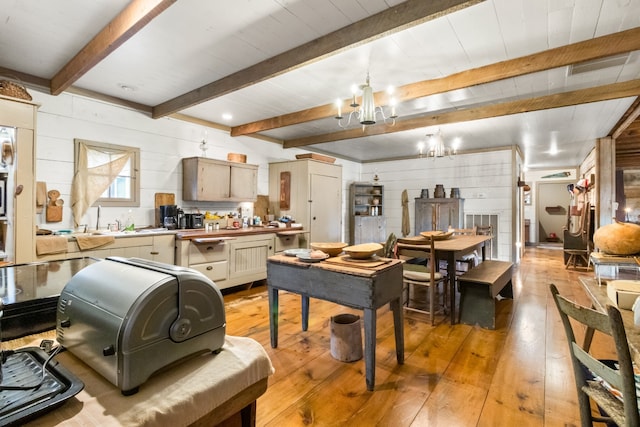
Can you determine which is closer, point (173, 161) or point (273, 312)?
point (273, 312)

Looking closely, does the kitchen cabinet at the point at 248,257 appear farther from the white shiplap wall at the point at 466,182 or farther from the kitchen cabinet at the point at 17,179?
the white shiplap wall at the point at 466,182

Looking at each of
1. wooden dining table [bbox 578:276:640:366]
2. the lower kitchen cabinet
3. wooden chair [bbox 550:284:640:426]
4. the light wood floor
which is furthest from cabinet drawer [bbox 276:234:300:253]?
wooden chair [bbox 550:284:640:426]

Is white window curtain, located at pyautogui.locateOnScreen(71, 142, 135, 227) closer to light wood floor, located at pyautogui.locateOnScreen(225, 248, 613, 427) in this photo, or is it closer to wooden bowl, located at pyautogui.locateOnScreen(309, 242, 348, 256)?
light wood floor, located at pyautogui.locateOnScreen(225, 248, 613, 427)

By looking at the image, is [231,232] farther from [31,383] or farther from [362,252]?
[31,383]

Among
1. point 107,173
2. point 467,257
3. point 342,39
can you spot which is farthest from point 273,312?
point 467,257

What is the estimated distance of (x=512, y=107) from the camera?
3.84 m

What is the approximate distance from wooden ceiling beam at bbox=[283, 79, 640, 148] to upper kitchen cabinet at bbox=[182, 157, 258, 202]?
1.74 metres

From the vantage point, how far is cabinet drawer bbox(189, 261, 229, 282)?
3.85 metres

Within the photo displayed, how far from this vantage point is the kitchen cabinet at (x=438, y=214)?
21.7 ft

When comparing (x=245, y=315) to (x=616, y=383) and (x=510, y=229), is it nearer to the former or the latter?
(x=616, y=383)

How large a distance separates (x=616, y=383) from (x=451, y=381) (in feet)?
4.23

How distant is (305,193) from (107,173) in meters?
2.93

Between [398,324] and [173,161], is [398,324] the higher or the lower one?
the lower one

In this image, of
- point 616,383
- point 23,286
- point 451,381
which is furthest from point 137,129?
point 616,383
